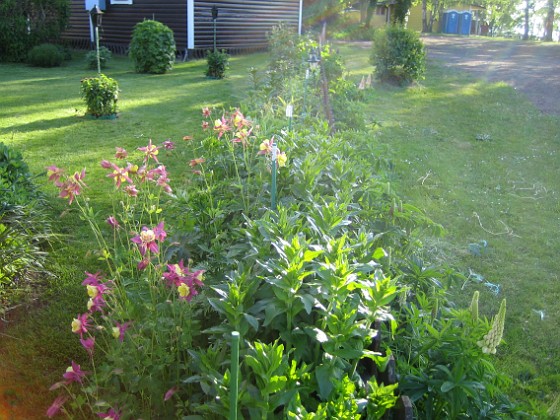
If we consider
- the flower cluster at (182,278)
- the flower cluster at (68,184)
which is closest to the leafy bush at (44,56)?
the flower cluster at (68,184)

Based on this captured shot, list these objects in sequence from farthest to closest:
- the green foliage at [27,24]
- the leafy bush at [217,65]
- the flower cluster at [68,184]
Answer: the green foliage at [27,24]
the leafy bush at [217,65]
the flower cluster at [68,184]

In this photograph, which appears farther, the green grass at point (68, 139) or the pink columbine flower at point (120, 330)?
the green grass at point (68, 139)

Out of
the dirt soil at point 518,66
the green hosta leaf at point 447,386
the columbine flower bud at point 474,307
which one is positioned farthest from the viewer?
the dirt soil at point 518,66

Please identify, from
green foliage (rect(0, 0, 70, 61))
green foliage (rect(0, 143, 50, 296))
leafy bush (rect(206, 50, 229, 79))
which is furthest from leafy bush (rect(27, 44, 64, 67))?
green foliage (rect(0, 143, 50, 296))

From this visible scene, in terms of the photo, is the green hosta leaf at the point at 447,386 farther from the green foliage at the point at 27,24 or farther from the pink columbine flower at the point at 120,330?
the green foliage at the point at 27,24

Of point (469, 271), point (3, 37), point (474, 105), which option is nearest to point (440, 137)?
point (474, 105)

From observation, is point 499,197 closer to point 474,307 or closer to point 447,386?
point 474,307

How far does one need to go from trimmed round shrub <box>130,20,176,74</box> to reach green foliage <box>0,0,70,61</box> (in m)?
4.18

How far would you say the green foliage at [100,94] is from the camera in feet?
28.8

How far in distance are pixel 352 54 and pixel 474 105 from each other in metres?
9.93

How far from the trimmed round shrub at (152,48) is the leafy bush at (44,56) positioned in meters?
2.82

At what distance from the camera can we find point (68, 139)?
7.77 m

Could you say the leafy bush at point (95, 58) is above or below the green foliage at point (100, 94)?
above

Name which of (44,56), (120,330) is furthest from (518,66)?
(120,330)
